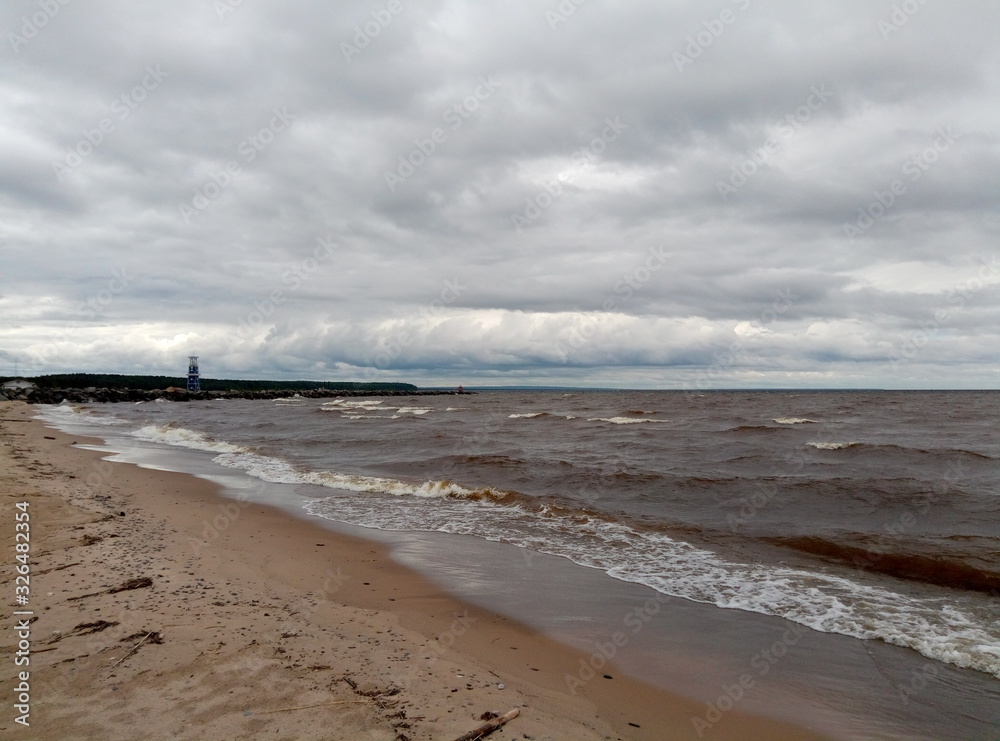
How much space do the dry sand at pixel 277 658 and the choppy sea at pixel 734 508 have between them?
280 cm

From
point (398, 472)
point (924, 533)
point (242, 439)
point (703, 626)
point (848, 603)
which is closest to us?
point (703, 626)

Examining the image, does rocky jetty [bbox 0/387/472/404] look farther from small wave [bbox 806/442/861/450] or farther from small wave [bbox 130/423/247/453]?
small wave [bbox 806/442/861/450]

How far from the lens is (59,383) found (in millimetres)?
84375

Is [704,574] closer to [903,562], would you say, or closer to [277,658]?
[903,562]

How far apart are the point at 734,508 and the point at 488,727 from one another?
10.2 meters

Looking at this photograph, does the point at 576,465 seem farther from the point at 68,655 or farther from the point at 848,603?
the point at 68,655

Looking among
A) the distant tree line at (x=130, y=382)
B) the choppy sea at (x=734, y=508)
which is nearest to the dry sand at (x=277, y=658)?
the choppy sea at (x=734, y=508)

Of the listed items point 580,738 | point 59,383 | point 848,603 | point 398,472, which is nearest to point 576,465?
point 398,472

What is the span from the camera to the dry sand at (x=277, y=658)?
3.89 meters

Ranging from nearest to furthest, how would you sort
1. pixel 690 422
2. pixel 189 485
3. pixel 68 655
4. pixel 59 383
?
pixel 68 655
pixel 189 485
pixel 690 422
pixel 59 383

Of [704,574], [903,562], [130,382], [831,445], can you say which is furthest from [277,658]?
[130,382]

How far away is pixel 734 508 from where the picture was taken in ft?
41.3

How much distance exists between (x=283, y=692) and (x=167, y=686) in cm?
88

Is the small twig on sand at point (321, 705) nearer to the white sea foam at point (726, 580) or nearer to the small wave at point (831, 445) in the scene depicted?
the white sea foam at point (726, 580)
